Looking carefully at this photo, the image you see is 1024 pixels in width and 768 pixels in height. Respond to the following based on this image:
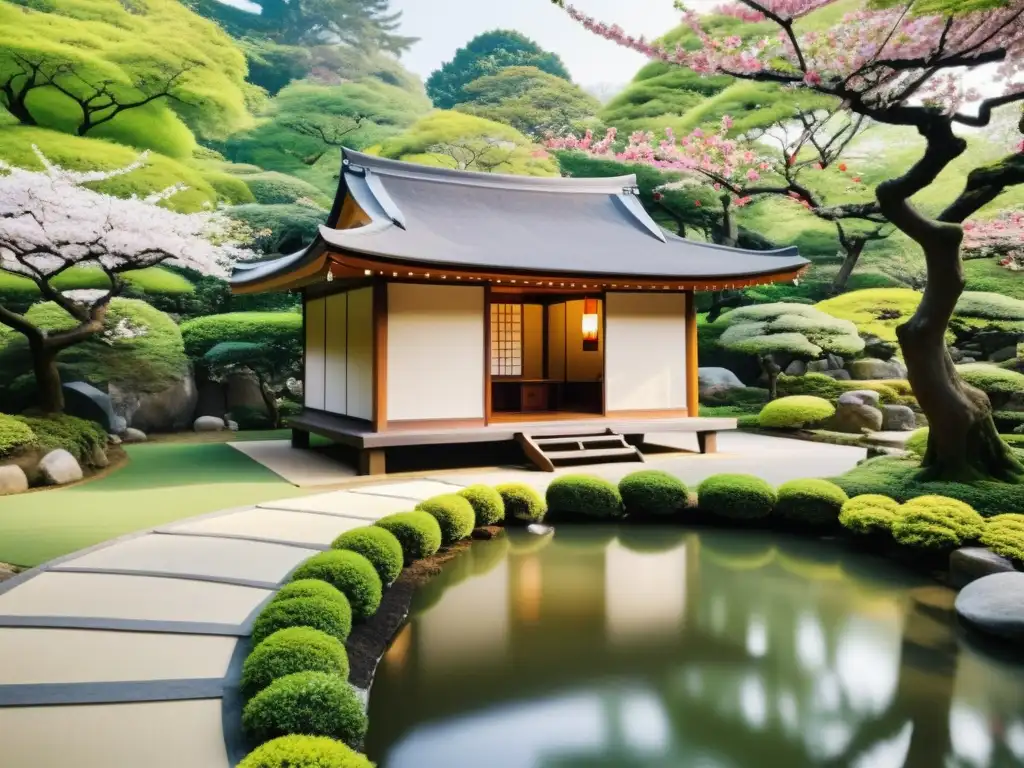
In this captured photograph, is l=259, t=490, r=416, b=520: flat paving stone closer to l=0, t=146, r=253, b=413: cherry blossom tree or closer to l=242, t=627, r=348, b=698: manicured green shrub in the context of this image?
l=242, t=627, r=348, b=698: manicured green shrub

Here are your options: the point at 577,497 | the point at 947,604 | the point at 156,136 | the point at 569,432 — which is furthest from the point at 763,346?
the point at 156,136

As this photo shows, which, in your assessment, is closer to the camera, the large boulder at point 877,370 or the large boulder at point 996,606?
the large boulder at point 996,606

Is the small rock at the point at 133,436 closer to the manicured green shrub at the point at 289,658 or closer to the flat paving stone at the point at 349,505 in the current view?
the flat paving stone at the point at 349,505

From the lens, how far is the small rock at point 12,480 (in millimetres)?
8461

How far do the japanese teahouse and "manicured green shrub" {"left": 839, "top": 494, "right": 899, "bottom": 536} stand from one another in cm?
383

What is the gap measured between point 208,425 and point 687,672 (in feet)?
42.1

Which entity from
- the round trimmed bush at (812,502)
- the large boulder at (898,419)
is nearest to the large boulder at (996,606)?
the round trimmed bush at (812,502)

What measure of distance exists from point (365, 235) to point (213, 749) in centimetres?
750

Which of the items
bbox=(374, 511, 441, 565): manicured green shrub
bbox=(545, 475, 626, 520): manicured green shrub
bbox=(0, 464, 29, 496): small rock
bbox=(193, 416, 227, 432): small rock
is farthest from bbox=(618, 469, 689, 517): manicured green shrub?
bbox=(193, 416, 227, 432): small rock

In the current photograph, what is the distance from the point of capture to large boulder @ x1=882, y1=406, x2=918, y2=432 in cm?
1462

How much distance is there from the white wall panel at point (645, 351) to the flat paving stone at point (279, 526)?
5811 mm

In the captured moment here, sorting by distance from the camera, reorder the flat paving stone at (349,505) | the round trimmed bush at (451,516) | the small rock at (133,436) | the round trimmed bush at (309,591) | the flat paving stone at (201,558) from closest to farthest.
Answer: the round trimmed bush at (309,591), the flat paving stone at (201,558), the round trimmed bush at (451,516), the flat paving stone at (349,505), the small rock at (133,436)

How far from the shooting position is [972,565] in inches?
235

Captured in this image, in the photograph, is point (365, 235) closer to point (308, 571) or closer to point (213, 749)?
point (308, 571)
